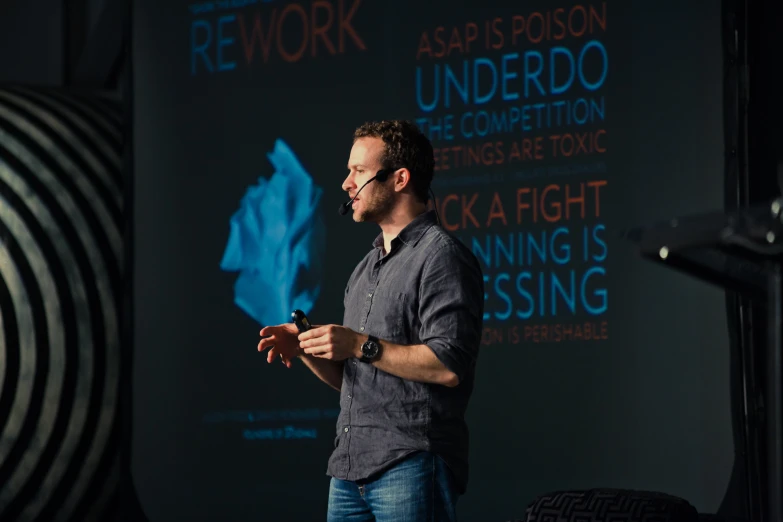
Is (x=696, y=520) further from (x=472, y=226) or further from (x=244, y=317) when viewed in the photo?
(x=244, y=317)

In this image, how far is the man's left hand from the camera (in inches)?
77.4

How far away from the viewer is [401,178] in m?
2.23

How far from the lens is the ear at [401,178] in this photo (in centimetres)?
222

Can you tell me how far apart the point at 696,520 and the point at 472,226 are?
5.15ft

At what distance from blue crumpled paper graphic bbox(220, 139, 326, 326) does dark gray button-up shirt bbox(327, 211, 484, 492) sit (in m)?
2.13

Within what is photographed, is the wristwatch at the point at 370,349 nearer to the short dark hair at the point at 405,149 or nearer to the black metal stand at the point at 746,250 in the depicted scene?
the short dark hair at the point at 405,149

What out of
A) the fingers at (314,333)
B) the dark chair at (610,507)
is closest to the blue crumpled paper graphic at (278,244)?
the dark chair at (610,507)

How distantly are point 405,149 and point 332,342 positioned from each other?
0.46 m

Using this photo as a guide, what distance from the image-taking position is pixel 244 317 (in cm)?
450

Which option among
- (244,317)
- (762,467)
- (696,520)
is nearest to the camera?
(696,520)

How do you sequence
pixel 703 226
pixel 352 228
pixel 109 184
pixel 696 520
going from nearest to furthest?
pixel 703 226
pixel 696 520
pixel 352 228
pixel 109 184

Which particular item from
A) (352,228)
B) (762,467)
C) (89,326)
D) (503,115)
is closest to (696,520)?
(762,467)

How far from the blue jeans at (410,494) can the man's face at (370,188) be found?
1.58ft

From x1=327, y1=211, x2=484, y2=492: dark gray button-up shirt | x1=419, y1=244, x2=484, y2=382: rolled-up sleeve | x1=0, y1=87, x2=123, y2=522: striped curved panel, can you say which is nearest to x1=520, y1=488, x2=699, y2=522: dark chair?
x1=327, y1=211, x2=484, y2=492: dark gray button-up shirt
